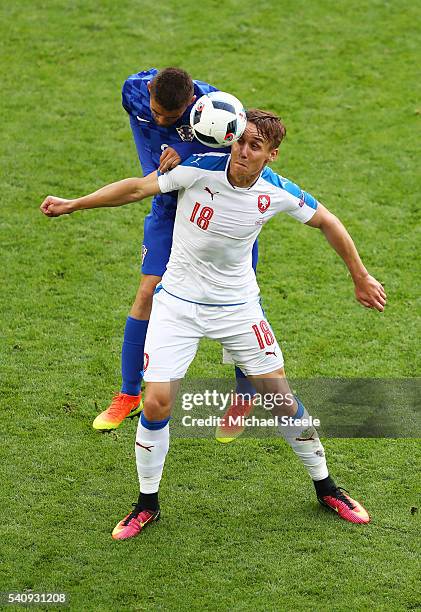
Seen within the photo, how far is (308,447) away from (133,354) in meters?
1.32

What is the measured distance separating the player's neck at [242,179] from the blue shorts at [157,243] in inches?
33.6

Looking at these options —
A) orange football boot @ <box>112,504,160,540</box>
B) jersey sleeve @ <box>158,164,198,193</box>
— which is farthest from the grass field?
jersey sleeve @ <box>158,164,198,193</box>

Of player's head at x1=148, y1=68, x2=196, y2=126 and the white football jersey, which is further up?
player's head at x1=148, y1=68, x2=196, y2=126

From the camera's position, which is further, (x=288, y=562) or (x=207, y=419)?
(x=207, y=419)

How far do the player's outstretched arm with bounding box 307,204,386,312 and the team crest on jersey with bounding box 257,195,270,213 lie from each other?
0.29 m

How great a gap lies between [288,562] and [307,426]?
78cm

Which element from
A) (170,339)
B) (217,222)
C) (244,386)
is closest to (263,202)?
(217,222)

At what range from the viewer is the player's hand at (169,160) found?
5.82 m

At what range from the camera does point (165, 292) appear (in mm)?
6082

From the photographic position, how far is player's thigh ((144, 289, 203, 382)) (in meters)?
5.88

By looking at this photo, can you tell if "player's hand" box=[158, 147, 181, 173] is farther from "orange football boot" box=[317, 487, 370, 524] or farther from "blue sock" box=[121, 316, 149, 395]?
"orange football boot" box=[317, 487, 370, 524]

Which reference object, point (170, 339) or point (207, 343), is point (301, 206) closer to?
point (170, 339)

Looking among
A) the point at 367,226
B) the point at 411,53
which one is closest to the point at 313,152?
the point at 367,226

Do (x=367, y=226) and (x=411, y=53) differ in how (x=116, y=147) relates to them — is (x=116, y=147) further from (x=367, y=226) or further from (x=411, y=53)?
(x=411, y=53)
